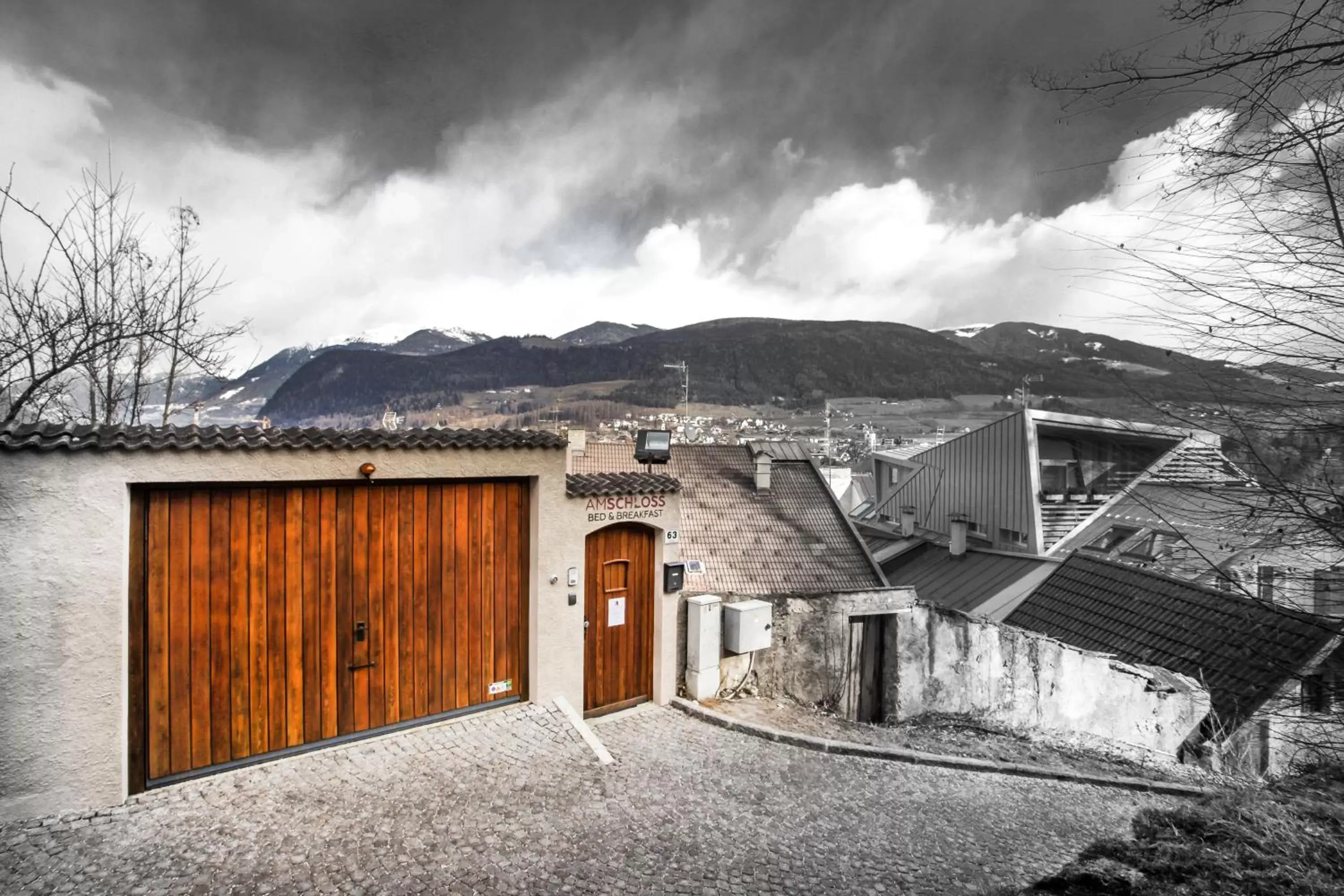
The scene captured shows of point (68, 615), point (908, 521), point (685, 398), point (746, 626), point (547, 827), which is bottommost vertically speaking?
point (547, 827)

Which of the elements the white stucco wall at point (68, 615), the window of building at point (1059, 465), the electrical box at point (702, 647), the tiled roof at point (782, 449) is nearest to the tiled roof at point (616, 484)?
the electrical box at point (702, 647)

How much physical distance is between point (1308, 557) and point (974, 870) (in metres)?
3.45

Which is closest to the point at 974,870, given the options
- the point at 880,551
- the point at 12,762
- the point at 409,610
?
the point at 409,610

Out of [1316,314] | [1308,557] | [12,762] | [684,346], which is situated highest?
[684,346]

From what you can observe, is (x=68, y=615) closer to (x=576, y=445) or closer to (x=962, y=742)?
(x=962, y=742)

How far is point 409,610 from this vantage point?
693cm

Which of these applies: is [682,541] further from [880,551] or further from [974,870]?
[880,551]

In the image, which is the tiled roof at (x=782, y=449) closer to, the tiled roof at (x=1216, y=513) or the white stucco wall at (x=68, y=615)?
the tiled roof at (x=1216, y=513)

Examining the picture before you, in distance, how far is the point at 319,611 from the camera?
21.0ft

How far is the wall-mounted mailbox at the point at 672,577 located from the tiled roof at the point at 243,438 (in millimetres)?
2302

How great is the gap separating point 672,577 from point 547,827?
12.6 ft

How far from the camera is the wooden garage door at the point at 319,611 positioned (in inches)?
225

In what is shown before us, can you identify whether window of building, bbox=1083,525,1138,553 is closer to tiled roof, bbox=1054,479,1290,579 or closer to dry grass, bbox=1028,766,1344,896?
dry grass, bbox=1028,766,1344,896

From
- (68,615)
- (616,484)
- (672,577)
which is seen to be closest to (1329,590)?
(616,484)
